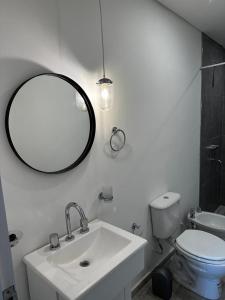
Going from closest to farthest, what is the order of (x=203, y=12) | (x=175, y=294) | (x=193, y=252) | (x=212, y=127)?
(x=193, y=252) < (x=175, y=294) < (x=203, y=12) < (x=212, y=127)

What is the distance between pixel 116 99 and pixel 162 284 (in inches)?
62.8

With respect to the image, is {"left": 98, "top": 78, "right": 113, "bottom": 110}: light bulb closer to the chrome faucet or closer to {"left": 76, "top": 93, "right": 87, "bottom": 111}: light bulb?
{"left": 76, "top": 93, "right": 87, "bottom": 111}: light bulb

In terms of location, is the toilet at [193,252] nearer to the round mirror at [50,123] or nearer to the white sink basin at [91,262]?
the white sink basin at [91,262]

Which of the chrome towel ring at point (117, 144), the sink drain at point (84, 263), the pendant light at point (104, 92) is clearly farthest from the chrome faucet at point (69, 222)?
the pendant light at point (104, 92)

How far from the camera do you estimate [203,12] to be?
213 centimetres

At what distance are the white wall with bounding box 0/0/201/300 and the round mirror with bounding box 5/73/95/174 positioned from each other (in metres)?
0.05

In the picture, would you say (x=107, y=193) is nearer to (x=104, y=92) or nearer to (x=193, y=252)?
(x=104, y=92)

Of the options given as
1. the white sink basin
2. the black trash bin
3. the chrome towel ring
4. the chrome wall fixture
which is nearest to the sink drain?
the white sink basin

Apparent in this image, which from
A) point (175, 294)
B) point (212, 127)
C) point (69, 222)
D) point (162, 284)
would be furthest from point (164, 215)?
point (212, 127)

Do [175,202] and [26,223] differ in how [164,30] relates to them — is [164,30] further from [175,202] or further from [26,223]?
[26,223]

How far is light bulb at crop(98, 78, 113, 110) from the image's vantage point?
4.75 feet

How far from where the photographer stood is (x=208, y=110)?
9.66 ft

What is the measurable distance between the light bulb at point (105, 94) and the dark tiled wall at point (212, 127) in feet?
5.79

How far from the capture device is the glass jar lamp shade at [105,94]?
1431 mm
